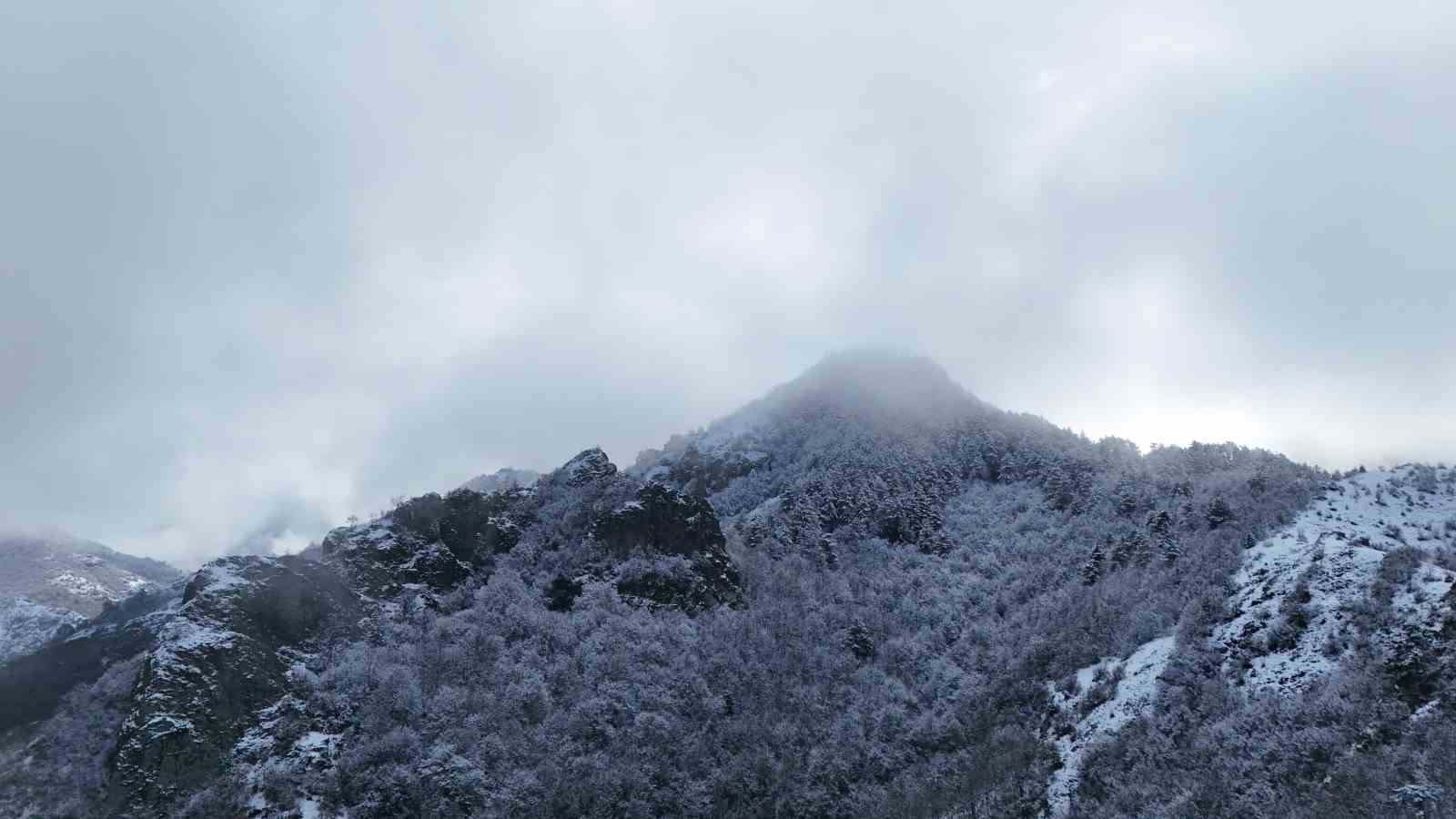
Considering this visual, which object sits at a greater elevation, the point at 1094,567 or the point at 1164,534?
the point at 1164,534

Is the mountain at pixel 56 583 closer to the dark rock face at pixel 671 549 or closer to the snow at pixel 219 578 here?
the snow at pixel 219 578

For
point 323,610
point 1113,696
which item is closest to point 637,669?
point 323,610

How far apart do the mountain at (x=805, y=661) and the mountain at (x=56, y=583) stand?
21952 mm

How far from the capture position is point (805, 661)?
7950 cm

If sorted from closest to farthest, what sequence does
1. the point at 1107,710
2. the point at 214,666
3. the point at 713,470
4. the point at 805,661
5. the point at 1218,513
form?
the point at 1107,710, the point at 214,666, the point at 1218,513, the point at 805,661, the point at 713,470

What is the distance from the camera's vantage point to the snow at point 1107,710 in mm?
48844

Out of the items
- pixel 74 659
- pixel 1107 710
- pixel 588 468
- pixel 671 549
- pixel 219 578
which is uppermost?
pixel 588 468

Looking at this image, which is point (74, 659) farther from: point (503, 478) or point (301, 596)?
point (503, 478)

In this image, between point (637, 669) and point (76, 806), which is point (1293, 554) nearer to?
point (637, 669)

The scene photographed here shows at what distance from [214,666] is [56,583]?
94.8 meters

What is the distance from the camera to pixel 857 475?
383 feet

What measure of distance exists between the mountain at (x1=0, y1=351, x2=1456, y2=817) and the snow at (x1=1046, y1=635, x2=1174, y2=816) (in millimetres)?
250

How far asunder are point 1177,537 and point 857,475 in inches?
1851

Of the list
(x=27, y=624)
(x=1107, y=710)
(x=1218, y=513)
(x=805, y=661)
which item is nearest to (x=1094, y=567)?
(x=1218, y=513)
